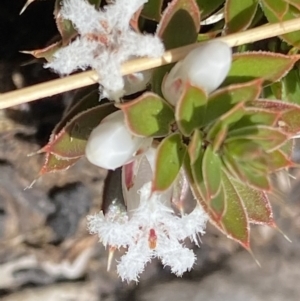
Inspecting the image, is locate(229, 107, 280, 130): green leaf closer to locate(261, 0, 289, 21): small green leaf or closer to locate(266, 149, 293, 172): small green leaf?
locate(266, 149, 293, 172): small green leaf

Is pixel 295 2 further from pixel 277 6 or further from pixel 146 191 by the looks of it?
pixel 146 191

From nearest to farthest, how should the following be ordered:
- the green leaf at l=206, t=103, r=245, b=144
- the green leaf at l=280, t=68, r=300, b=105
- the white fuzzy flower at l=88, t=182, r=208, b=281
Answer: the green leaf at l=206, t=103, r=245, b=144 < the white fuzzy flower at l=88, t=182, r=208, b=281 < the green leaf at l=280, t=68, r=300, b=105

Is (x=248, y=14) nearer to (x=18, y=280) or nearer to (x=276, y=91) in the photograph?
(x=276, y=91)

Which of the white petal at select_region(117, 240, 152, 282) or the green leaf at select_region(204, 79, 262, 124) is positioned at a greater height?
the green leaf at select_region(204, 79, 262, 124)

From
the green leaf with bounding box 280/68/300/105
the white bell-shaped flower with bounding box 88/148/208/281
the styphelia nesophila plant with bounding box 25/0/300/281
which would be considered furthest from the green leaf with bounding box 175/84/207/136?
the green leaf with bounding box 280/68/300/105

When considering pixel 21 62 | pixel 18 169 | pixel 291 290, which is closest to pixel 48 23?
pixel 21 62

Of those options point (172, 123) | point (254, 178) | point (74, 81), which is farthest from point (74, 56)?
point (254, 178)
